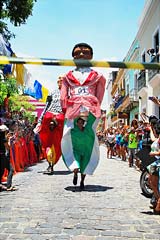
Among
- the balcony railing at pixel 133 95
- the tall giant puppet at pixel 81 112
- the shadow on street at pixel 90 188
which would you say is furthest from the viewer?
the balcony railing at pixel 133 95

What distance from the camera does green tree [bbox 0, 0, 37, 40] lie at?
12406mm

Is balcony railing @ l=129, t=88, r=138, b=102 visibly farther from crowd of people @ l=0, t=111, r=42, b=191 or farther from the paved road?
the paved road

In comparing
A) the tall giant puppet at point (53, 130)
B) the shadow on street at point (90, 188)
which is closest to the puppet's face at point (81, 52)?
the shadow on street at point (90, 188)

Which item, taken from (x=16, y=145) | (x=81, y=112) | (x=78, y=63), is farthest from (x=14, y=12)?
(x=78, y=63)

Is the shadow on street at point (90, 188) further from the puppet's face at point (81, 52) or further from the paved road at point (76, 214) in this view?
the puppet's face at point (81, 52)

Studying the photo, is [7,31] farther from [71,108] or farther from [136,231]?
[136,231]

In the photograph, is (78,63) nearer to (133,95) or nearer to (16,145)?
(16,145)

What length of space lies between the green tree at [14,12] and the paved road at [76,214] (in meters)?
6.36

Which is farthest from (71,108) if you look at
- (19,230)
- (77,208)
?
(19,230)

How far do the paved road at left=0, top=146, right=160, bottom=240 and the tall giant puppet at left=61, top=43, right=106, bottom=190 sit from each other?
558 millimetres

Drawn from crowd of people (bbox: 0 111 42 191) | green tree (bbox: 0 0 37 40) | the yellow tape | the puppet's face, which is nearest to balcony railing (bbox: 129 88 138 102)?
crowd of people (bbox: 0 111 42 191)

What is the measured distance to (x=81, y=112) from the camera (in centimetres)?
711

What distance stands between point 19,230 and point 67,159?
3.00 meters

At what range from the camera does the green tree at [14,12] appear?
12406 millimetres
